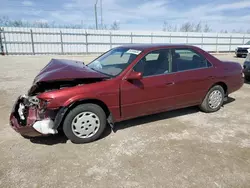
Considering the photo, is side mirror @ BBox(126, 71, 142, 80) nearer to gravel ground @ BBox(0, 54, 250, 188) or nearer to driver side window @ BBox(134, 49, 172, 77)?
driver side window @ BBox(134, 49, 172, 77)

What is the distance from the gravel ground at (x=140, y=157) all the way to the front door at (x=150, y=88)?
1.34 feet

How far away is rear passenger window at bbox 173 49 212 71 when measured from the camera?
153 inches

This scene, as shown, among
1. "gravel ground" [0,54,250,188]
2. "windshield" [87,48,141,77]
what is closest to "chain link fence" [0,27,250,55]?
"gravel ground" [0,54,250,188]

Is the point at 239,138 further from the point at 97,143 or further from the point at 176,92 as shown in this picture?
the point at 97,143

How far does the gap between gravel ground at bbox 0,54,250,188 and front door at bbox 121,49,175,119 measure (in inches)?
16.1

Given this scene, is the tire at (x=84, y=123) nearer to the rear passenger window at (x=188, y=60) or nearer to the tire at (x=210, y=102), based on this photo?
the rear passenger window at (x=188, y=60)

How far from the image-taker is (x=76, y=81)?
3.10 metres

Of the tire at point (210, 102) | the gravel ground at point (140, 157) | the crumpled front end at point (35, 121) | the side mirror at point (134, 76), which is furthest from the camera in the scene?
the tire at point (210, 102)

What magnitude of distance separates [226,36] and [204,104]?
976 inches

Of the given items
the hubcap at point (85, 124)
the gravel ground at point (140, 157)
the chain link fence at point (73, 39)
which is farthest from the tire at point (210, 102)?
the chain link fence at point (73, 39)

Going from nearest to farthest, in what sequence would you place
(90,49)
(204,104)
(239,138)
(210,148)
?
(210,148), (239,138), (204,104), (90,49)

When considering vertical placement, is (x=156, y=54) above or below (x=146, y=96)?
above

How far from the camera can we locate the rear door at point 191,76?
389cm

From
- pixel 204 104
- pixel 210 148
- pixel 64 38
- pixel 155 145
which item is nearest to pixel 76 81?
pixel 155 145
